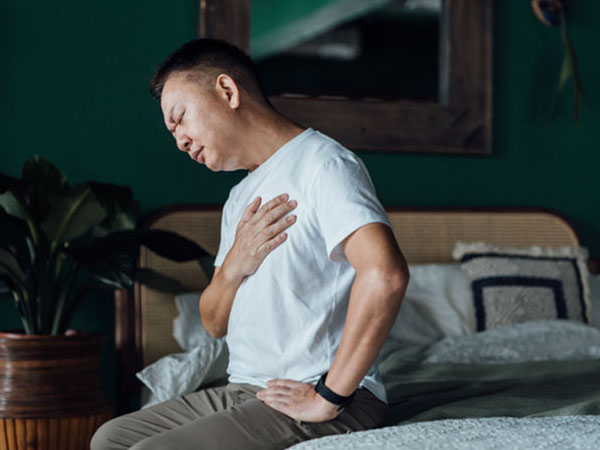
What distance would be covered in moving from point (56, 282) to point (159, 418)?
1.21 metres

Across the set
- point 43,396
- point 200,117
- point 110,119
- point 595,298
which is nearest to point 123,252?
point 43,396

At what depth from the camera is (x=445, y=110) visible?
3.53 meters

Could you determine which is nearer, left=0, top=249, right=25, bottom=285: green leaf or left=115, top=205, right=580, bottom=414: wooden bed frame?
left=0, top=249, right=25, bottom=285: green leaf

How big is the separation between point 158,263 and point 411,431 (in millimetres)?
1855

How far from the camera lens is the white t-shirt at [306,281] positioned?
1457mm

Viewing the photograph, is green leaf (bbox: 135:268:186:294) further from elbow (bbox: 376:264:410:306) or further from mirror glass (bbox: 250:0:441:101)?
elbow (bbox: 376:264:410:306)

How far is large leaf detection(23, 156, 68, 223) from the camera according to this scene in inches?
103

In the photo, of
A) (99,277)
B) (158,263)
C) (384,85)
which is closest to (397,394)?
(99,277)

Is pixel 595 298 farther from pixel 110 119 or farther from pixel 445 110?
pixel 110 119

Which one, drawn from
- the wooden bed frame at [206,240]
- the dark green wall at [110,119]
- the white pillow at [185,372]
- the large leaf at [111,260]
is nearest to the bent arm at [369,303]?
the white pillow at [185,372]

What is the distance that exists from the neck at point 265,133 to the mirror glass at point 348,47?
66.6 inches

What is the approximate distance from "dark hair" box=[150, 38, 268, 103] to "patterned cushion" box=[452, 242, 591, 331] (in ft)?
5.37

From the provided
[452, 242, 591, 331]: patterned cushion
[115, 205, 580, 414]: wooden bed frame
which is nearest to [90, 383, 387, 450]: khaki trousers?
[115, 205, 580, 414]: wooden bed frame

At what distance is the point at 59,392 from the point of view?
2475mm
